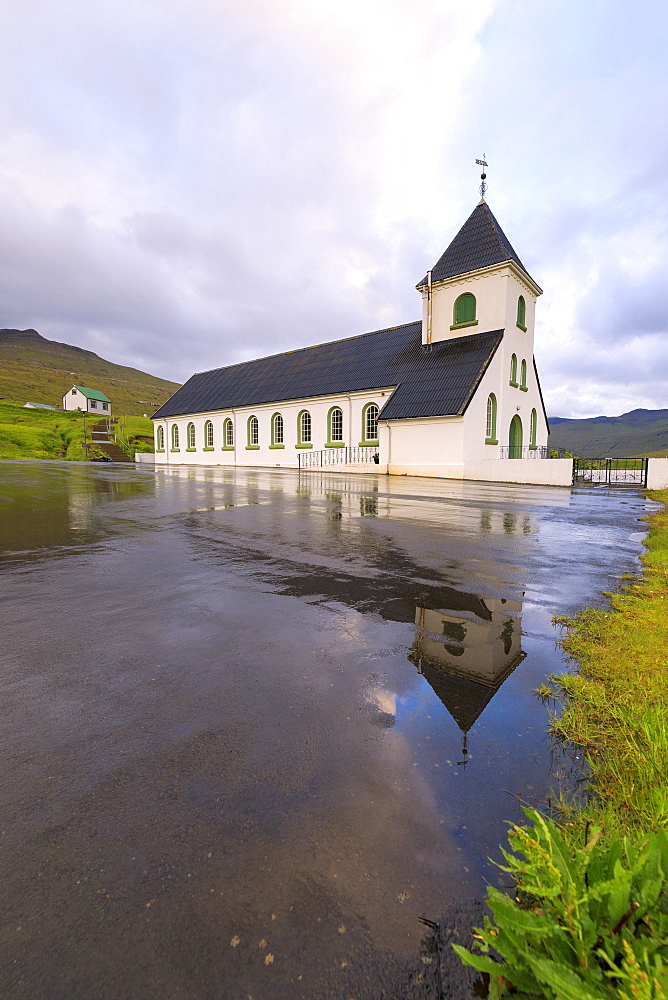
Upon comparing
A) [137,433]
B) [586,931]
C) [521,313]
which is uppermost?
[521,313]

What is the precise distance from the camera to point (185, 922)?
1.52 meters

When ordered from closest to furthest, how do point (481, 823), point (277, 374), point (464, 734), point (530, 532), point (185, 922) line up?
point (185, 922), point (481, 823), point (464, 734), point (530, 532), point (277, 374)

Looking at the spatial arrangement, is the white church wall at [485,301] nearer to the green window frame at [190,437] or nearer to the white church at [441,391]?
the white church at [441,391]

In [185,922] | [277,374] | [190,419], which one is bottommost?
[185,922]

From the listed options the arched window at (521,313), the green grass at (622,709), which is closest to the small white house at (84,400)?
the arched window at (521,313)

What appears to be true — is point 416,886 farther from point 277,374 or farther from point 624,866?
point 277,374

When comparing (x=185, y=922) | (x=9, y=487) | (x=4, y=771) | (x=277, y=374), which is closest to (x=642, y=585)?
(x=185, y=922)

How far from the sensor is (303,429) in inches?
1443

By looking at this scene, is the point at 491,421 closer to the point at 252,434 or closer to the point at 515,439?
the point at 515,439

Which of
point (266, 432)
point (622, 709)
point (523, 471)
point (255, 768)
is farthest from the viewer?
point (266, 432)

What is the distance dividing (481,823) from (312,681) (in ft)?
4.59

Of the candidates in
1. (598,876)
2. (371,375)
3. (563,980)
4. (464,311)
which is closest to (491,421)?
(464,311)

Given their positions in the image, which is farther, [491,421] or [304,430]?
[304,430]

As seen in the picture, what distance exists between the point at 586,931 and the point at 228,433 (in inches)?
1766
